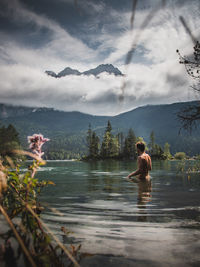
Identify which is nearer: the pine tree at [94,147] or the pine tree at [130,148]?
the pine tree at [130,148]

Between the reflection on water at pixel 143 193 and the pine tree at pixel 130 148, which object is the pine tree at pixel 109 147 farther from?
the reflection on water at pixel 143 193

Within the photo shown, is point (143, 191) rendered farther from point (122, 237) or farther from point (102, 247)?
point (102, 247)

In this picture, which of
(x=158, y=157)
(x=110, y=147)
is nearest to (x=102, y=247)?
(x=110, y=147)

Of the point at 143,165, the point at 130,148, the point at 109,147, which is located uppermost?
the point at 143,165

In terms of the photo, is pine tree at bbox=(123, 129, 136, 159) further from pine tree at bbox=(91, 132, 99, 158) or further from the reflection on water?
the reflection on water

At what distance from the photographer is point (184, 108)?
21.5ft

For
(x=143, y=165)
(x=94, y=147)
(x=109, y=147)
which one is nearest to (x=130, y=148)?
(x=109, y=147)

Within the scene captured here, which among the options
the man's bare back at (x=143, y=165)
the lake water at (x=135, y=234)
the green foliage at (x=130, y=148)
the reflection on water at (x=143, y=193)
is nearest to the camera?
the lake water at (x=135, y=234)

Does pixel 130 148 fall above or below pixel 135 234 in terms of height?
below

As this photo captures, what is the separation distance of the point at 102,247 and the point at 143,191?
14.4 ft

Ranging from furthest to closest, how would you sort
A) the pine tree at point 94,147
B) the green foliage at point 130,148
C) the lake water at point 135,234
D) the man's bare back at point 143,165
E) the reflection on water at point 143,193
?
the pine tree at point 94,147
the green foliage at point 130,148
the man's bare back at point 143,165
the reflection on water at point 143,193
the lake water at point 135,234

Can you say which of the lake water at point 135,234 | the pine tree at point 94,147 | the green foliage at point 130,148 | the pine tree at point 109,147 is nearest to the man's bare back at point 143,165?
the lake water at point 135,234

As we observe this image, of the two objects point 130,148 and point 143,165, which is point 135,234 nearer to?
point 143,165

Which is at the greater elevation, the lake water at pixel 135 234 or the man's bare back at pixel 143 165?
the man's bare back at pixel 143 165
